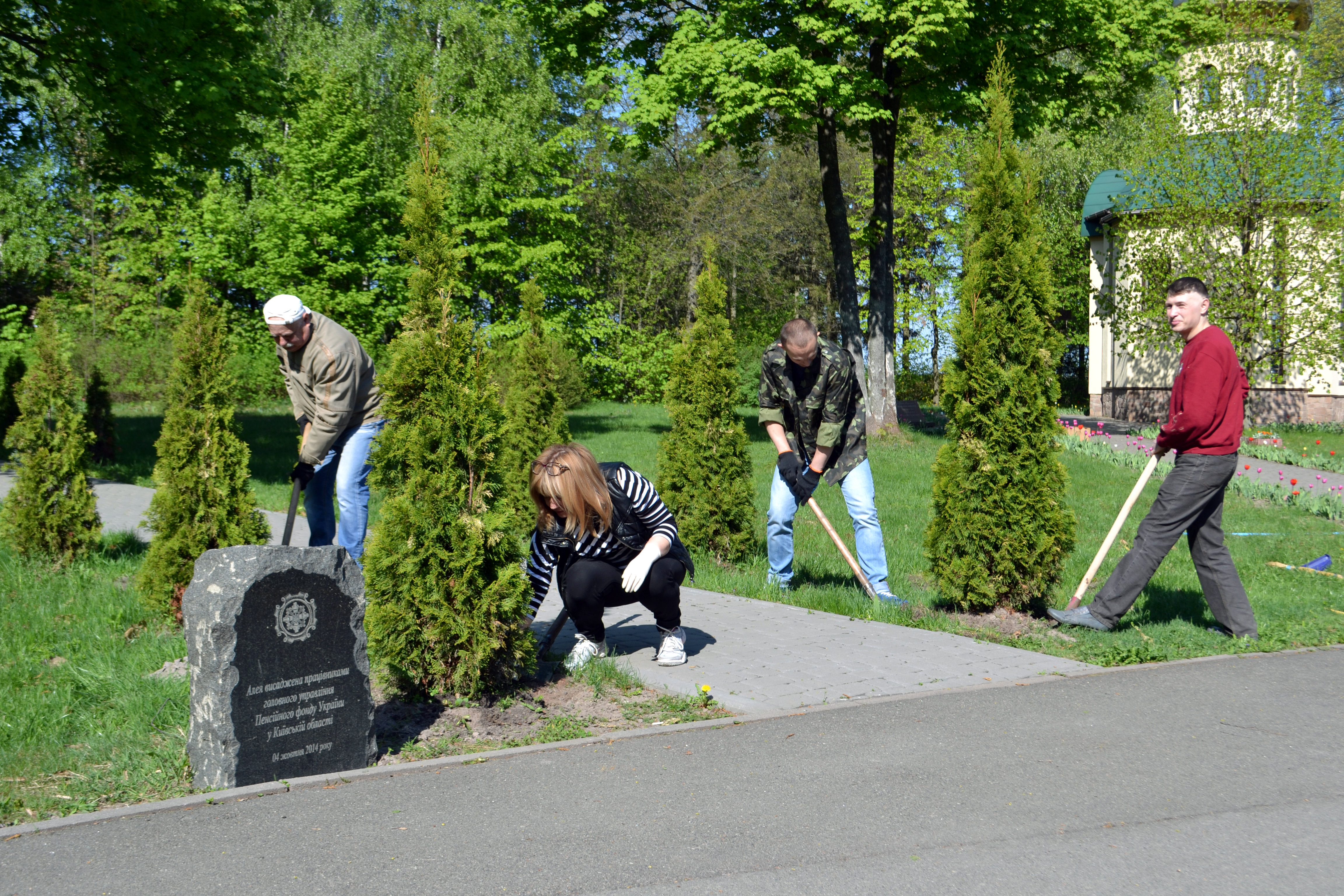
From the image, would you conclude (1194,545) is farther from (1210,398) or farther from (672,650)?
(672,650)

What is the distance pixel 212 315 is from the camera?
645cm

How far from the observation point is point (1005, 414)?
6688 mm

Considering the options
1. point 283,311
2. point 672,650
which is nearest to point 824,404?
point 672,650

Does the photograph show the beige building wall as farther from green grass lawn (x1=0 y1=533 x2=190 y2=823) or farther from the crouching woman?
green grass lawn (x1=0 y1=533 x2=190 y2=823)

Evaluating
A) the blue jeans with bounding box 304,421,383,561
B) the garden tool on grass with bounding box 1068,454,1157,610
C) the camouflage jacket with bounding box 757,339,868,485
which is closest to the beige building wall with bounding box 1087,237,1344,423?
the garden tool on grass with bounding box 1068,454,1157,610

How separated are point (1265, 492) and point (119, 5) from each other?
53.4ft

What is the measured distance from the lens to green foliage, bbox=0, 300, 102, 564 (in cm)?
801

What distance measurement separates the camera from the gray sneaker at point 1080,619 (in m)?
6.48

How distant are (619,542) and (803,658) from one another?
1316 millimetres

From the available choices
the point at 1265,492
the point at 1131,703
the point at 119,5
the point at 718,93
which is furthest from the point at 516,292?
the point at 1131,703

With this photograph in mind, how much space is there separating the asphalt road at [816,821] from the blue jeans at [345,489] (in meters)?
2.99

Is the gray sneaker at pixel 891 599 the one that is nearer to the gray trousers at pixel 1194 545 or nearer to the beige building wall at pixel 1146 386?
the gray trousers at pixel 1194 545

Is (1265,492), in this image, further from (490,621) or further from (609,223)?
(609,223)

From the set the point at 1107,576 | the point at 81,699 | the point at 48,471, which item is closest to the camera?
the point at 81,699
